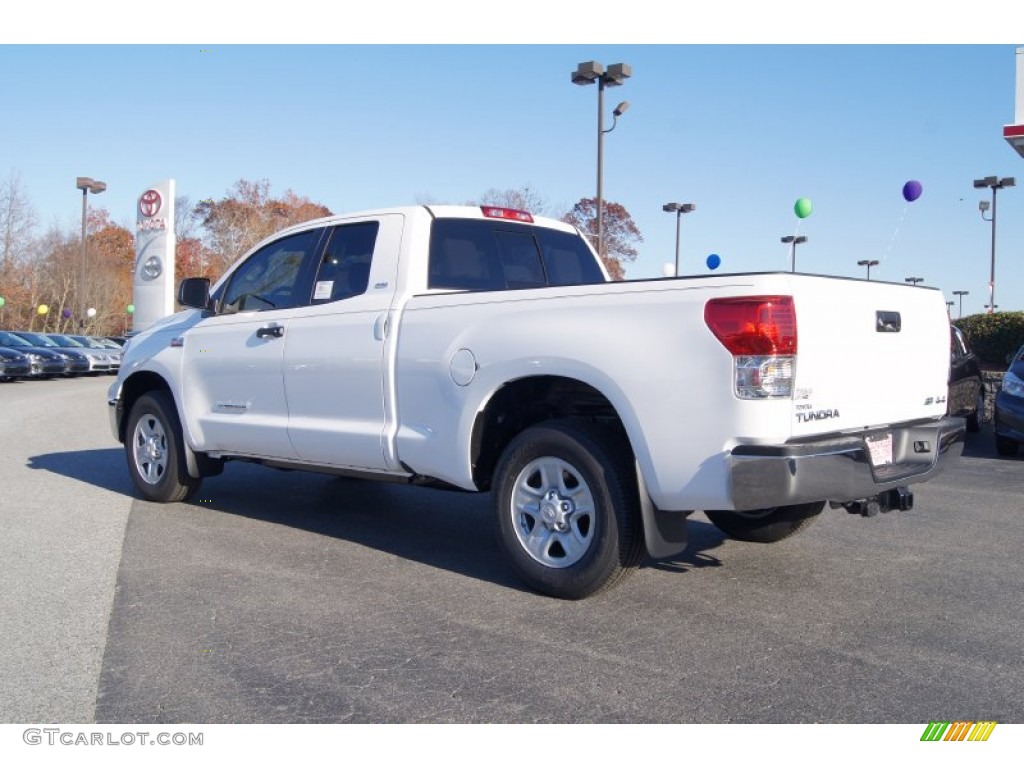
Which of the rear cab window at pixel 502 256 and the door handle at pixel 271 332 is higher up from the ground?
the rear cab window at pixel 502 256

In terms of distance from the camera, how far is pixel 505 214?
6.23m

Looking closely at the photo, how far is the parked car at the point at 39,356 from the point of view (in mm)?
29188

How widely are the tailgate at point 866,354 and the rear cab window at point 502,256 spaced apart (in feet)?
5.67

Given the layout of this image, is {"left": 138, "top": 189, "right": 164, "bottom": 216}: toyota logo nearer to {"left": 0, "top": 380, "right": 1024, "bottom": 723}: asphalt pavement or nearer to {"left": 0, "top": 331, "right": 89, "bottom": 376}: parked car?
{"left": 0, "top": 331, "right": 89, "bottom": 376}: parked car

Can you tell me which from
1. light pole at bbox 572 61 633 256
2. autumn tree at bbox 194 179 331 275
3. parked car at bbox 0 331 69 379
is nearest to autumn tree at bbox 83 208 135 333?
autumn tree at bbox 194 179 331 275

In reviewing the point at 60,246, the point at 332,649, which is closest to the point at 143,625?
the point at 332,649

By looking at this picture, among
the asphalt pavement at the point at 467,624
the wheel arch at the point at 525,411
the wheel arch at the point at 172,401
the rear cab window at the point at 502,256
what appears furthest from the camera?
the wheel arch at the point at 172,401

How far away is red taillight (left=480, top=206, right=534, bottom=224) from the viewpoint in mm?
6148

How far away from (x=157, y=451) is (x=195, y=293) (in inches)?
51.8

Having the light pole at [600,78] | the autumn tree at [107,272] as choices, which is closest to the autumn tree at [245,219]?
the autumn tree at [107,272]

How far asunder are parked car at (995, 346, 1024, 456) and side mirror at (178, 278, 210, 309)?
875 cm

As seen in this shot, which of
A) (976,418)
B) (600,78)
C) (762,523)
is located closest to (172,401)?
(762,523)

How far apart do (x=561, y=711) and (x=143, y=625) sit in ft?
6.84

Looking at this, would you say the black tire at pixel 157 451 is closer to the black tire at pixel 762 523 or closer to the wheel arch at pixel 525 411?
the wheel arch at pixel 525 411
